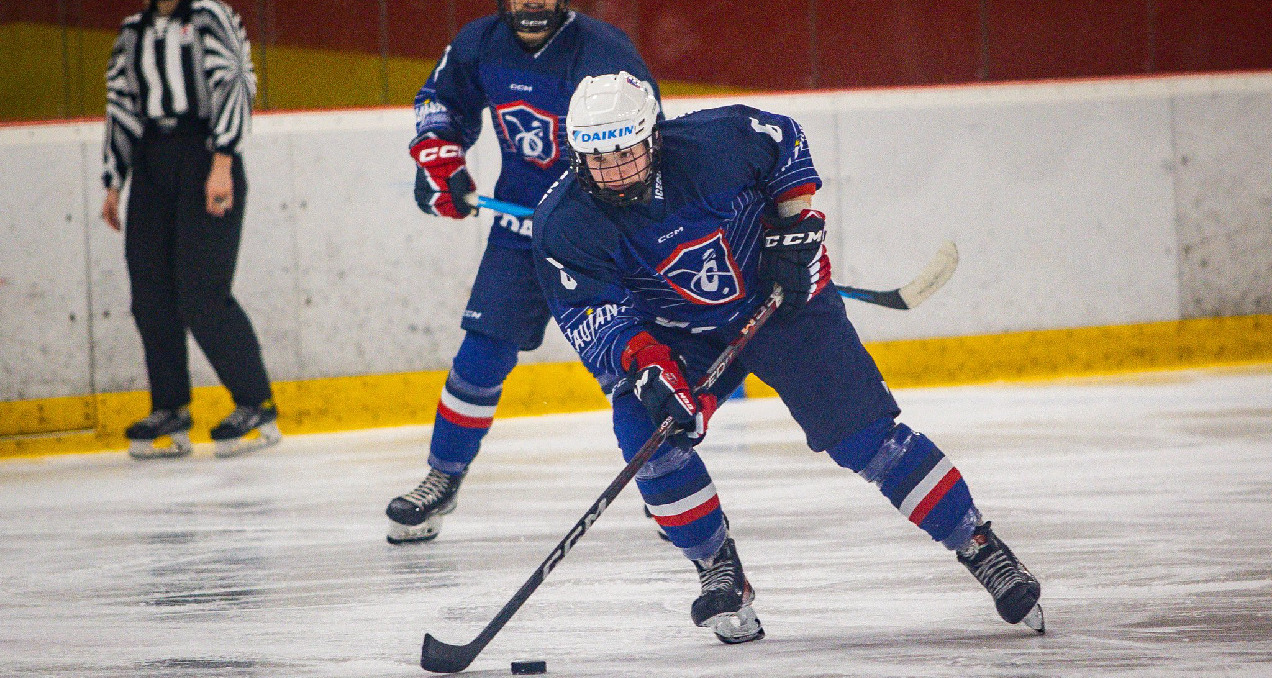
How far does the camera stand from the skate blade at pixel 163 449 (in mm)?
4648

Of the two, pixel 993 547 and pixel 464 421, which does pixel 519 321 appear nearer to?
pixel 464 421

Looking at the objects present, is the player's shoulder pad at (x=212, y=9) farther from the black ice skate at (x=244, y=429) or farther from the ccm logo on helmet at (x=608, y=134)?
the ccm logo on helmet at (x=608, y=134)

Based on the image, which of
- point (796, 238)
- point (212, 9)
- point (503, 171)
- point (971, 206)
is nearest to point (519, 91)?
point (503, 171)

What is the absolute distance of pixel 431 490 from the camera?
3.03 metres

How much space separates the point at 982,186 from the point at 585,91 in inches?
149

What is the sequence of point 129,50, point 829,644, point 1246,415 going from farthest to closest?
1. point 129,50
2. point 1246,415
3. point 829,644

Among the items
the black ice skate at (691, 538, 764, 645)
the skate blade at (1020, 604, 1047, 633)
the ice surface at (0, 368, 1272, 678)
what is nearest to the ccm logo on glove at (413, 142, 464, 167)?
the ice surface at (0, 368, 1272, 678)

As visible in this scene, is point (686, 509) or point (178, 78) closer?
point (686, 509)

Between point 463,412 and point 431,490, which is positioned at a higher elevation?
point 463,412

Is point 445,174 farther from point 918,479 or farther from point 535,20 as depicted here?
point 918,479

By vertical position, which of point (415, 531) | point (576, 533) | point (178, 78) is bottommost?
point (415, 531)

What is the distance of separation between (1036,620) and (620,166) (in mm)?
848

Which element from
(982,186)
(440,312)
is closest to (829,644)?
(440,312)

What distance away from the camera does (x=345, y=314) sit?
528cm
